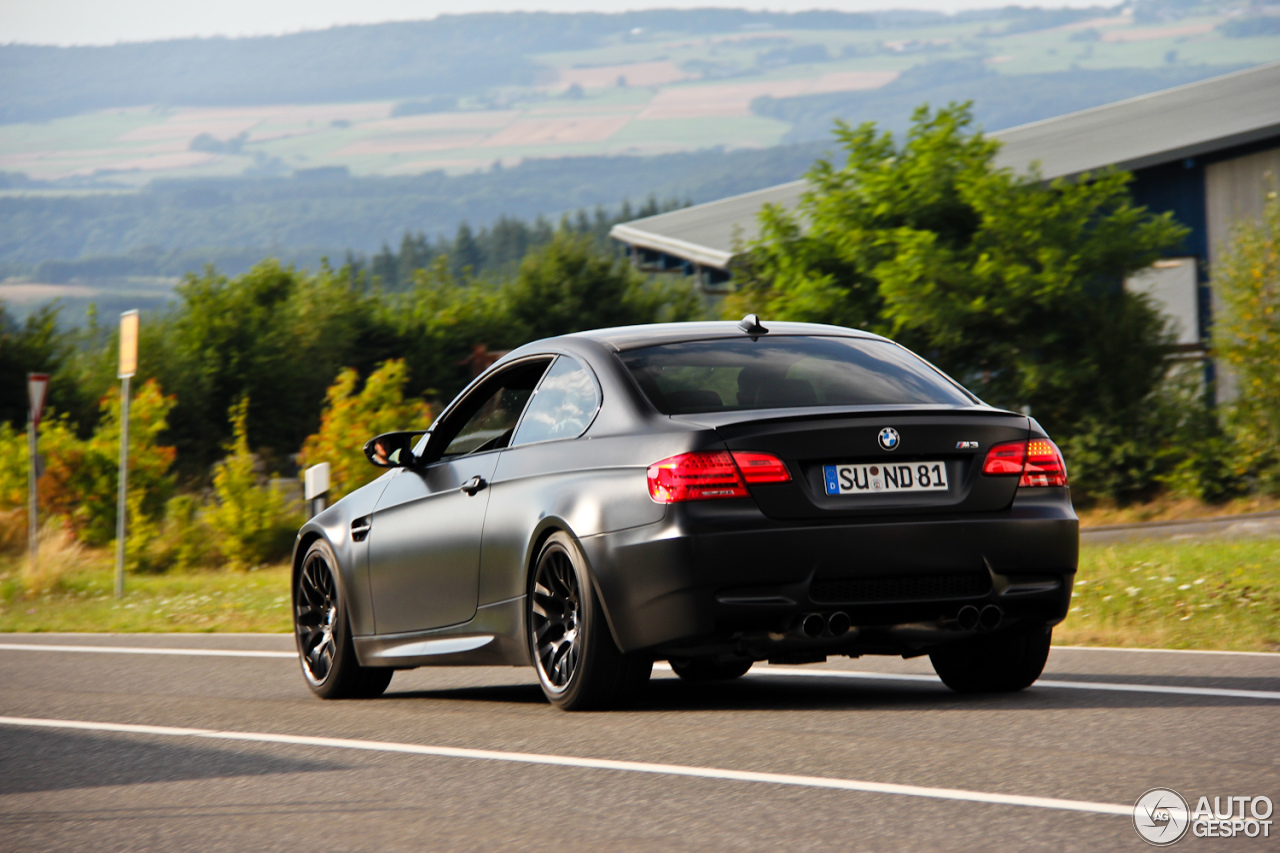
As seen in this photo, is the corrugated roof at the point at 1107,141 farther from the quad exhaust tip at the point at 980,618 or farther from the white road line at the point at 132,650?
the quad exhaust tip at the point at 980,618

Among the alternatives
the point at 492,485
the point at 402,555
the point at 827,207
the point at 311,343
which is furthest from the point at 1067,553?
the point at 311,343

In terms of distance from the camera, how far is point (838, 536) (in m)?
6.61

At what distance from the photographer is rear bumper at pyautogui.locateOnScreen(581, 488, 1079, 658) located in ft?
21.6

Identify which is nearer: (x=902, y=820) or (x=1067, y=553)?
(x=902, y=820)

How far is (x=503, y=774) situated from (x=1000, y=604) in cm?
217

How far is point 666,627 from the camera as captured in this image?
6656mm

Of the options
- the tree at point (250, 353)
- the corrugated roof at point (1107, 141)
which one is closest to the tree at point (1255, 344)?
the corrugated roof at point (1107, 141)

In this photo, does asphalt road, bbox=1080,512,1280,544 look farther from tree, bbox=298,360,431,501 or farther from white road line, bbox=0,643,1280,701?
tree, bbox=298,360,431,501

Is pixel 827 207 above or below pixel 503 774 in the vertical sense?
above

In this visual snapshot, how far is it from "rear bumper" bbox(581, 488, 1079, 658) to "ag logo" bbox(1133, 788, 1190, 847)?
1.75 meters

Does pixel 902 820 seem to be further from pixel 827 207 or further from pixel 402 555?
pixel 827 207

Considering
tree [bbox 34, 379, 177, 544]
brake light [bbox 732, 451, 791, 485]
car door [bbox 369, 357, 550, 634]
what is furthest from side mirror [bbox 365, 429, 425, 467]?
tree [bbox 34, 379, 177, 544]

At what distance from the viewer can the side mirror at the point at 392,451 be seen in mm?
8500

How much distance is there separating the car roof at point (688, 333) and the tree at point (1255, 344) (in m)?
17.3
